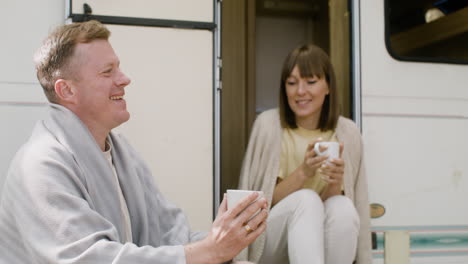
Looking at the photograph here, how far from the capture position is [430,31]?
2949 mm

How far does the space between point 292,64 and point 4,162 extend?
137 cm

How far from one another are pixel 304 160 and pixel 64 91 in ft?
3.51

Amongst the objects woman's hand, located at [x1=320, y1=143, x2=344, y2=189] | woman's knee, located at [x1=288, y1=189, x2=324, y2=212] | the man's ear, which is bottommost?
woman's knee, located at [x1=288, y1=189, x2=324, y2=212]

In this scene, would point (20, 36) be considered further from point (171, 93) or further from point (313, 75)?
point (313, 75)

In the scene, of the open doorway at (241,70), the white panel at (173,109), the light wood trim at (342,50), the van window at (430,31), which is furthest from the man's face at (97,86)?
the van window at (430,31)

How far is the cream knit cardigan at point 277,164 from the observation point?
7.82 feet

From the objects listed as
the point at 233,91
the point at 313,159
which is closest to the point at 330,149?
the point at 313,159

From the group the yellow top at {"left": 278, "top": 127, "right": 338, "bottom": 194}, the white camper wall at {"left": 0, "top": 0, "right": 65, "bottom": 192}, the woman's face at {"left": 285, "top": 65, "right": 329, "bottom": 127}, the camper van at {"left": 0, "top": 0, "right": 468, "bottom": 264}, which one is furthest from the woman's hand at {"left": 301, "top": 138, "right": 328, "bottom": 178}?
the white camper wall at {"left": 0, "top": 0, "right": 65, "bottom": 192}

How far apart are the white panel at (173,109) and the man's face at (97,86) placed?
0.73m

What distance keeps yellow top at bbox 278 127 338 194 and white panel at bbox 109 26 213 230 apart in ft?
1.15

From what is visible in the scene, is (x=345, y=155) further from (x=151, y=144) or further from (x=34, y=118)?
(x=34, y=118)

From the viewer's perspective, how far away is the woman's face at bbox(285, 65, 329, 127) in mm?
2422

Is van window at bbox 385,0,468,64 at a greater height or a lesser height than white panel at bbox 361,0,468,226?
greater

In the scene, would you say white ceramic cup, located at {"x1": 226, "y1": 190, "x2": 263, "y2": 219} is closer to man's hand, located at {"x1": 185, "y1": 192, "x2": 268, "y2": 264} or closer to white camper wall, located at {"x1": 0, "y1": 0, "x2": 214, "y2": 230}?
man's hand, located at {"x1": 185, "y1": 192, "x2": 268, "y2": 264}
